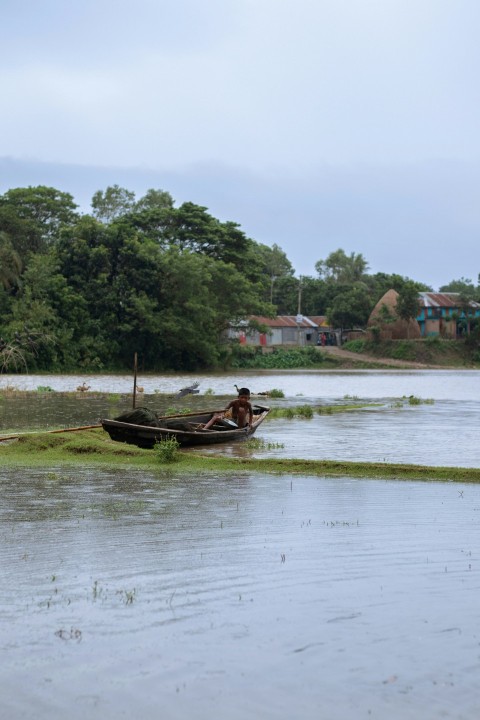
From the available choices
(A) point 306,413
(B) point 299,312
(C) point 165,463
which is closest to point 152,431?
(C) point 165,463

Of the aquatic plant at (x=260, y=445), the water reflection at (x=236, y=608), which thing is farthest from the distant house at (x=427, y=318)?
the water reflection at (x=236, y=608)

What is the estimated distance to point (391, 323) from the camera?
6956cm

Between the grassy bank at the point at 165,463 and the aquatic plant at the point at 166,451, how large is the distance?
0.07 meters

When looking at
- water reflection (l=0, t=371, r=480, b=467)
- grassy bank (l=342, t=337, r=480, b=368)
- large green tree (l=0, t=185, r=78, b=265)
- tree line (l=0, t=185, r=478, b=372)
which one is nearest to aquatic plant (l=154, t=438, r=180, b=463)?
water reflection (l=0, t=371, r=480, b=467)

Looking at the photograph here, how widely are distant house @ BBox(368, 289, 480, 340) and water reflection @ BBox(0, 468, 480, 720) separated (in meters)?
60.5

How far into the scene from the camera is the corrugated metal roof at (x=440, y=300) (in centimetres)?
7287

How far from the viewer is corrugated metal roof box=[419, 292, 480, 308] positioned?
72869 millimetres

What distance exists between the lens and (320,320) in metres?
80.2

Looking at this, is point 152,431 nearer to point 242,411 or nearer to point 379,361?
point 242,411

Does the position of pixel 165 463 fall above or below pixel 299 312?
below

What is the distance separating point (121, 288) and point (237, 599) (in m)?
46.8

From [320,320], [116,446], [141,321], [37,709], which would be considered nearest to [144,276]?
[141,321]

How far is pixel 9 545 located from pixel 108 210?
208 feet

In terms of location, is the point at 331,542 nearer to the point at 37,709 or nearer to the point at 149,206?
the point at 37,709
